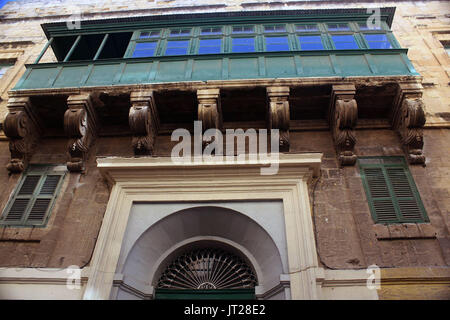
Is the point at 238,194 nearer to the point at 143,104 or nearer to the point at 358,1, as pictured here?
the point at 143,104

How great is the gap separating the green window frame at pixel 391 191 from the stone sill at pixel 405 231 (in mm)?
140

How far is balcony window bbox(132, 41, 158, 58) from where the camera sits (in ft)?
27.6

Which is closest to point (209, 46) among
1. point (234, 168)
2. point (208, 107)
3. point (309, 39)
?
point (208, 107)

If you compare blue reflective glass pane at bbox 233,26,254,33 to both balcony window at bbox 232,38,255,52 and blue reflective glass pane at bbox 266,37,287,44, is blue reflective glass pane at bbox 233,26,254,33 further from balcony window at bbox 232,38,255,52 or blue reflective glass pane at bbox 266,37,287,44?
blue reflective glass pane at bbox 266,37,287,44

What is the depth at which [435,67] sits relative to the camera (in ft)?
30.8

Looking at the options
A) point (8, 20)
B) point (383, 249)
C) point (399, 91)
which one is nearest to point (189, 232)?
point (383, 249)

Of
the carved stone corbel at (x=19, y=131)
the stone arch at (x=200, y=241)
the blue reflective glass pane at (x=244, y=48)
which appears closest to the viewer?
the stone arch at (x=200, y=241)

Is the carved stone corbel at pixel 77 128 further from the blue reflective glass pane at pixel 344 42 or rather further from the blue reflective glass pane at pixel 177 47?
the blue reflective glass pane at pixel 344 42

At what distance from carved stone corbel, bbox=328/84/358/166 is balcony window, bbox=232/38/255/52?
94.4 inches

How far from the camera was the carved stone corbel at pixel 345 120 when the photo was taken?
6.77 meters

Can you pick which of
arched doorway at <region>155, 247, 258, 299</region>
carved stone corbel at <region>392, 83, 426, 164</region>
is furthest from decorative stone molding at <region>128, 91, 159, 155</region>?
carved stone corbel at <region>392, 83, 426, 164</region>

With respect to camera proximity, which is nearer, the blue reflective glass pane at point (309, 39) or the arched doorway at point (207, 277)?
the arched doorway at point (207, 277)

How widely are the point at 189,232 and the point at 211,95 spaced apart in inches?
110

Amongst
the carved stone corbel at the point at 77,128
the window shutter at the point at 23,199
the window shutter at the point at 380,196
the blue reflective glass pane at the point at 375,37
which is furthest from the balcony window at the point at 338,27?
the window shutter at the point at 23,199
